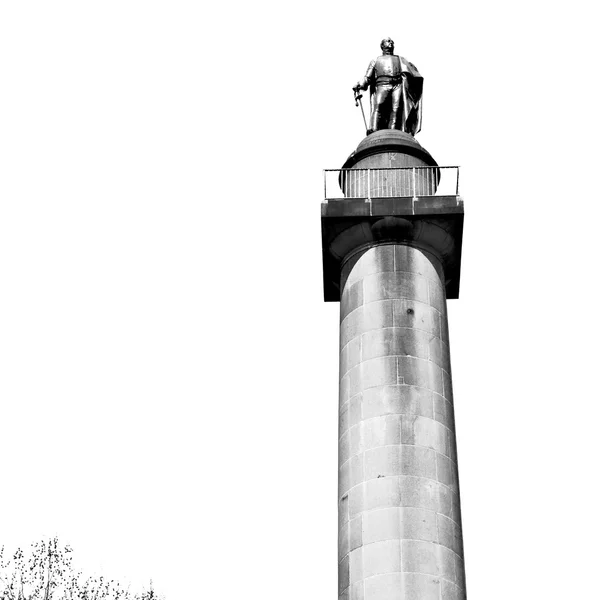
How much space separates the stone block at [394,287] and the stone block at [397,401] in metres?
2.73

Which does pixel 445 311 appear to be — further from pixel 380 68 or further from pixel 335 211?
pixel 380 68

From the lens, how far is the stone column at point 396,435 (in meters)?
27.8

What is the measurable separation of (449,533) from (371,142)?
12243mm

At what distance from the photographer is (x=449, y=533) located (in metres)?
28.4

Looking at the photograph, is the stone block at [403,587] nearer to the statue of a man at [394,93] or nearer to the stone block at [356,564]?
the stone block at [356,564]

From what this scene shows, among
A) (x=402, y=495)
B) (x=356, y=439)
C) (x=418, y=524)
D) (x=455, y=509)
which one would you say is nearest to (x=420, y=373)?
(x=356, y=439)

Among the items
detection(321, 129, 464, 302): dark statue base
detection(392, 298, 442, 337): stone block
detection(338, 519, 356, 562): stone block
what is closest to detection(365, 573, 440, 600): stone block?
detection(338, 519, 356, 562): stone block

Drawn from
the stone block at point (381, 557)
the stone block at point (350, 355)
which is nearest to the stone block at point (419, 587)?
the stone block at point (381, 557)

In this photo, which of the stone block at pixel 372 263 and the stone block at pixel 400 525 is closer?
the stone block at pixel 400 525

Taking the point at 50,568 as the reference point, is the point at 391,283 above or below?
above

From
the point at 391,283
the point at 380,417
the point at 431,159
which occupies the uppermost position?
the point at 431,159

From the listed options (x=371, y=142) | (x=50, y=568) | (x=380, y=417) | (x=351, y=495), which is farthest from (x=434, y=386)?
(x=50, y=568)

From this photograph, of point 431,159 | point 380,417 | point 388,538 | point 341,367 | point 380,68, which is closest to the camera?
point 388,538

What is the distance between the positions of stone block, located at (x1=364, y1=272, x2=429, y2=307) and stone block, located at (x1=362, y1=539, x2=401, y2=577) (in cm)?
675
